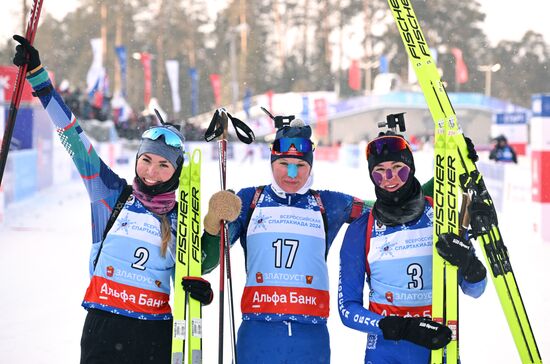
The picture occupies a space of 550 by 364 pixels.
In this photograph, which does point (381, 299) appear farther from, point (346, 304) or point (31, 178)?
point (31, 178)

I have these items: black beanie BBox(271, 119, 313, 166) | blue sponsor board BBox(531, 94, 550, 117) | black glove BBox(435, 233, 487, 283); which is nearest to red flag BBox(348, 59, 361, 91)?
blue sponsor board BBox(531, 94, 550, 117)

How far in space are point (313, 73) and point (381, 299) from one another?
58568 millimetres

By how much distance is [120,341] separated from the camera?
3342 mm

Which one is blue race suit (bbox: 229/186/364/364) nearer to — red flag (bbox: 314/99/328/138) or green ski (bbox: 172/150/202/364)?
green ski (bbox: 172/150/202/364)

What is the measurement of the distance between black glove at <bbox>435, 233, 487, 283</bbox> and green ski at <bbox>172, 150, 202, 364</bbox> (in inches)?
42.3

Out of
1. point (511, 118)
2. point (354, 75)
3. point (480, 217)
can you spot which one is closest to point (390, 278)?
point (480, 217)

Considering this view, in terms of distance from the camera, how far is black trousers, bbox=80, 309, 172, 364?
11.0ft

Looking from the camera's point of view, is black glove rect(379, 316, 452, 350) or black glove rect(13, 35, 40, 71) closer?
black glove rect(379, 316, 452, 350)

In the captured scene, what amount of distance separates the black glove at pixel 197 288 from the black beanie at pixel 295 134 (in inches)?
29.0

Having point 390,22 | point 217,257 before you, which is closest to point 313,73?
point 390,22

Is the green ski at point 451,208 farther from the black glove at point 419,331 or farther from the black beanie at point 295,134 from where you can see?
the black beanie at point 295,134

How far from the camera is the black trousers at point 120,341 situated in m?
3.34

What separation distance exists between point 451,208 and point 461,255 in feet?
0.78

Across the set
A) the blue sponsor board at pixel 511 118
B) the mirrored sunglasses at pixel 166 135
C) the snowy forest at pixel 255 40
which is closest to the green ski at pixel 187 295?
the mirrored sunglasses at pixel 166 135
